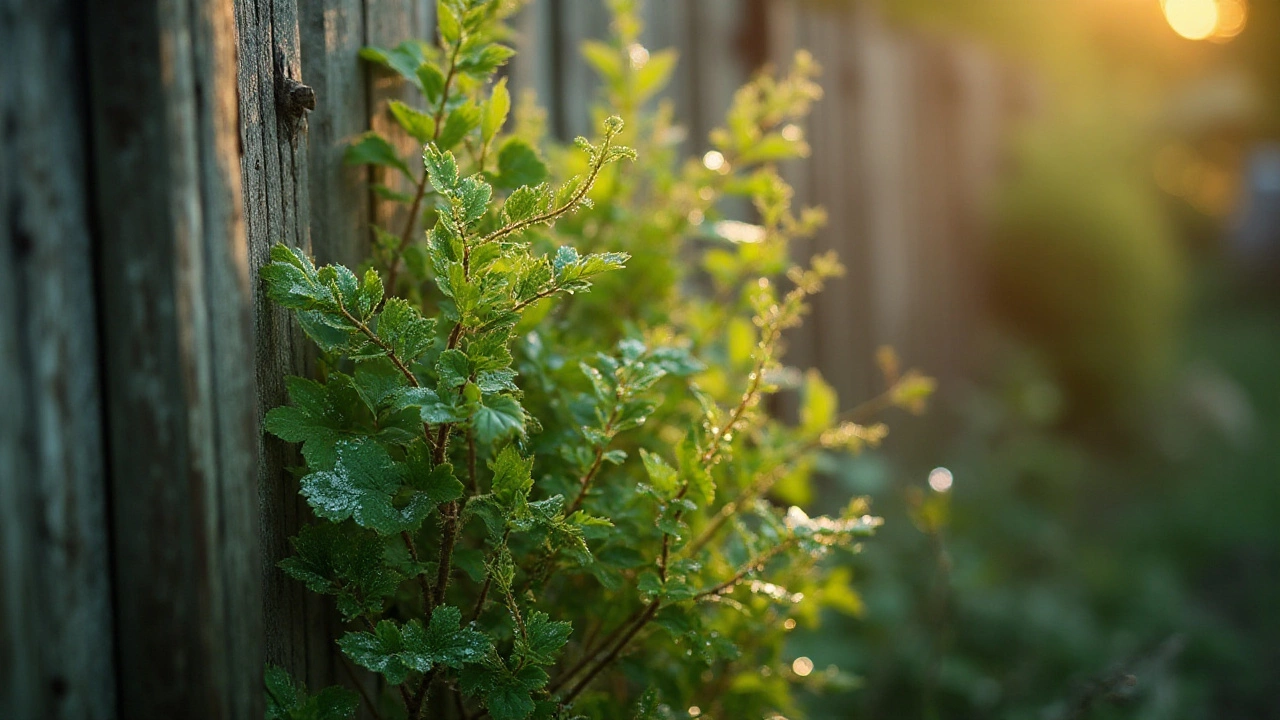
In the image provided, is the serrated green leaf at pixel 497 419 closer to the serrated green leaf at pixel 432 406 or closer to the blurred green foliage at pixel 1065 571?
the serrated green leaf at pixel 432 406

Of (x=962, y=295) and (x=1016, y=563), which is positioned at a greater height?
(x=962, y=295)

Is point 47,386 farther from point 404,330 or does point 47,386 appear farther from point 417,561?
point 417,561

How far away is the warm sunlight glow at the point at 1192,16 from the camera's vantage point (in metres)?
9.97

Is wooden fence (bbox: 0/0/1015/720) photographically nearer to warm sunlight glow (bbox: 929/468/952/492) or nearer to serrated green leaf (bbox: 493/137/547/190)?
serrated green leaf (bbox: 493/137/547/190)

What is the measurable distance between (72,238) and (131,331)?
0.32ft

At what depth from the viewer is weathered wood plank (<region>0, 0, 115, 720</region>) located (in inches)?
33.1

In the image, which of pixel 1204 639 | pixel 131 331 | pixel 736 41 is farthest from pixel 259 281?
pixel 1204 639

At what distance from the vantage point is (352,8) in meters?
1.43

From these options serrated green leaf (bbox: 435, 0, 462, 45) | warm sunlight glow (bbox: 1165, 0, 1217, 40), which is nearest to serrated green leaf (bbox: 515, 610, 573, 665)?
serrated green leaf (bbox: 435, 0, 462, 45)

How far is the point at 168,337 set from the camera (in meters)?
0.90

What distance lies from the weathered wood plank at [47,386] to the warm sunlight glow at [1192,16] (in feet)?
37.2

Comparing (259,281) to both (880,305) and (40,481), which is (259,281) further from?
(880,305)

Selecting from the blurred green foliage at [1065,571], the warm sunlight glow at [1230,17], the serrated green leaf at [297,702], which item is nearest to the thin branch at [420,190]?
the serrated green leaf at [297,702]

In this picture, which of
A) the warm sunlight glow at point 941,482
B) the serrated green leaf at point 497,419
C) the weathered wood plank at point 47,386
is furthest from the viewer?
the warm sunlight glow at point 941,482
